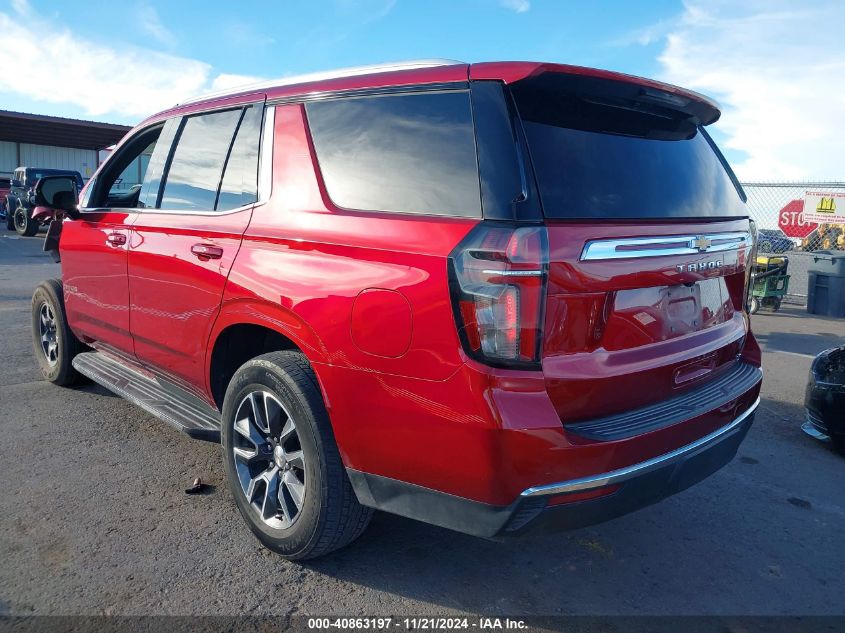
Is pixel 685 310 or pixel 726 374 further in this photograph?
pixel 726 374

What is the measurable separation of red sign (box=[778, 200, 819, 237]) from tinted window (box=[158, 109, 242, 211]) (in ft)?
42.8

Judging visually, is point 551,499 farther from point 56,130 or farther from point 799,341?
point 56,130

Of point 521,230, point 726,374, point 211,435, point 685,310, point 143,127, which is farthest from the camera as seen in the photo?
point 143,127

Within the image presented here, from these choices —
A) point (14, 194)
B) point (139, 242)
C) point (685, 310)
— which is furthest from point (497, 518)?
point (14, 194)

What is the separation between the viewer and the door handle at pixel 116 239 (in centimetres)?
398

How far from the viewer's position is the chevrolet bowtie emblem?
264cm

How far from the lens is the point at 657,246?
A: 2477mm

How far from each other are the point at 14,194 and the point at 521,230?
25.2m

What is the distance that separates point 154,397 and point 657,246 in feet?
8.94

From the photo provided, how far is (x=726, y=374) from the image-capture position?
3.01 m

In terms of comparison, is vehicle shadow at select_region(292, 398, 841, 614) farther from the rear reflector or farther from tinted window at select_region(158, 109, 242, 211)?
tinted window at select_region(158, 109, 242, 211)

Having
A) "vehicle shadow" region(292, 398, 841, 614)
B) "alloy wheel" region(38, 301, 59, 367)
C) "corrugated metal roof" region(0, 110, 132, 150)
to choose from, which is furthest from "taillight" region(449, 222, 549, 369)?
"corrugated metal roof" region(0, 110, 132, 150)

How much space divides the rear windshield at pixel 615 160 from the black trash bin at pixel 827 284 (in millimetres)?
9357

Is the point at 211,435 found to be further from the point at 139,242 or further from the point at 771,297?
the point at 771,297
